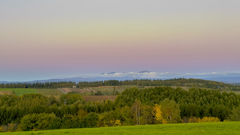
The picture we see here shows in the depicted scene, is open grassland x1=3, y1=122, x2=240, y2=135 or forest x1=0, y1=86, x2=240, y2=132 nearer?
open grassland x1=3, y1=122, x2=240, y2=135

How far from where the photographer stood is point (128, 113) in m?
59.6

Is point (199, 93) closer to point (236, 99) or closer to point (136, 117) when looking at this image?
point (236, 99)

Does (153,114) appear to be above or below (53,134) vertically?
below

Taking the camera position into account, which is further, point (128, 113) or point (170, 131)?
point (128, 113)

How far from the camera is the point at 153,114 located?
60.0 m

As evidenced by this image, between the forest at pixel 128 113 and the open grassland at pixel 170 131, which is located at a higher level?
the open grassland at pixel 170 131

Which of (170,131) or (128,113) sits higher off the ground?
(170,131)

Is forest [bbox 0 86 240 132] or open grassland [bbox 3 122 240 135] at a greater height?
open grassland [bbox 3 122 240 135]

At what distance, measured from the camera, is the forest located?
54.6 metres

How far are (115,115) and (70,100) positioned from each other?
53.0 m

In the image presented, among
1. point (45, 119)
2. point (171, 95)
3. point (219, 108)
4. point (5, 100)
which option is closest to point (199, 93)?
point (171, 95)

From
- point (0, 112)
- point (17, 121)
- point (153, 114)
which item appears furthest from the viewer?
point (0, 112)

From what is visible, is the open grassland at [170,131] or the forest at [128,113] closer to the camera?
the open grassland at [170,131]

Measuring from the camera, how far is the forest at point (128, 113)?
54.6 meters
